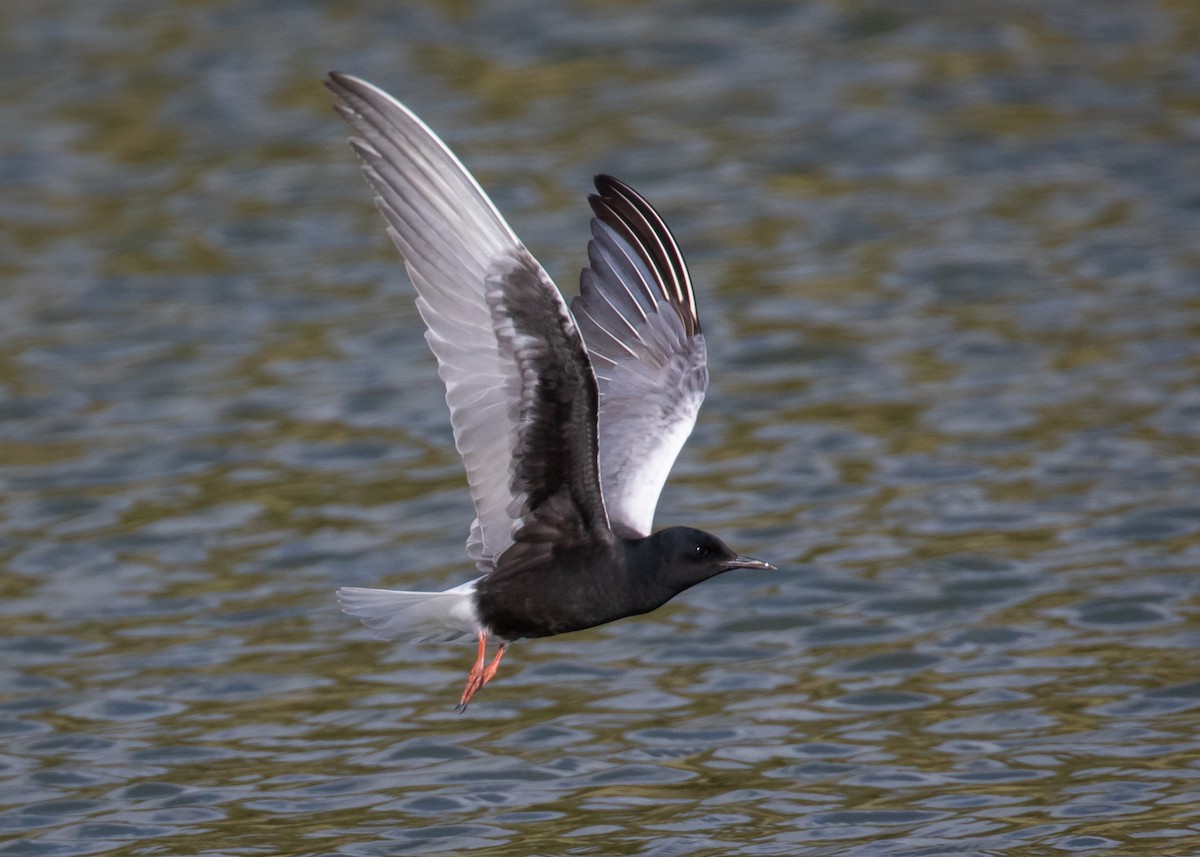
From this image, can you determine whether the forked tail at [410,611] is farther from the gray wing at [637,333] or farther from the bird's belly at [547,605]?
the gray wing at [637,333]

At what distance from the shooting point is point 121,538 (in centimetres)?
1102

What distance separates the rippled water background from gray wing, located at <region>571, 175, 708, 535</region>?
5.14 feet

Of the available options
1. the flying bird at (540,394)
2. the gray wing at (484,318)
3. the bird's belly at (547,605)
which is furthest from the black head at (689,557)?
the gray wing at (484,318)

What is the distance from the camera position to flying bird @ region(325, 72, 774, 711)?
644 cm

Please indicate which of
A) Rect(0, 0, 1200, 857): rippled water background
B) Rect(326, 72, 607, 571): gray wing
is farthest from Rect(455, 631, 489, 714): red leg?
Rect(0, 0, 1200, 857): rippled water background

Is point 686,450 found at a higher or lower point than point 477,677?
higher

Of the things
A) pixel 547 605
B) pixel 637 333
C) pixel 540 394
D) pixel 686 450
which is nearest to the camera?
pixel 540 394

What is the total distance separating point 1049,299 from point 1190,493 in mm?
2665

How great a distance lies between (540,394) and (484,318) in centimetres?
31

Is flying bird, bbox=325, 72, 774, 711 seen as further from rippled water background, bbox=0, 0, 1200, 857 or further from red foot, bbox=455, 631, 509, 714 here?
rippled water background, bbox=0, 0, 1200, 857

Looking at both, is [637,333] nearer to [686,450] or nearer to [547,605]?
[547,605]

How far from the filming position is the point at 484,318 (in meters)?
6.57

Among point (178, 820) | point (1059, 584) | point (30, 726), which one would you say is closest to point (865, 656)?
point (1059, 584)

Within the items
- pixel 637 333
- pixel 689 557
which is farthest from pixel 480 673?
pixel 637 333
